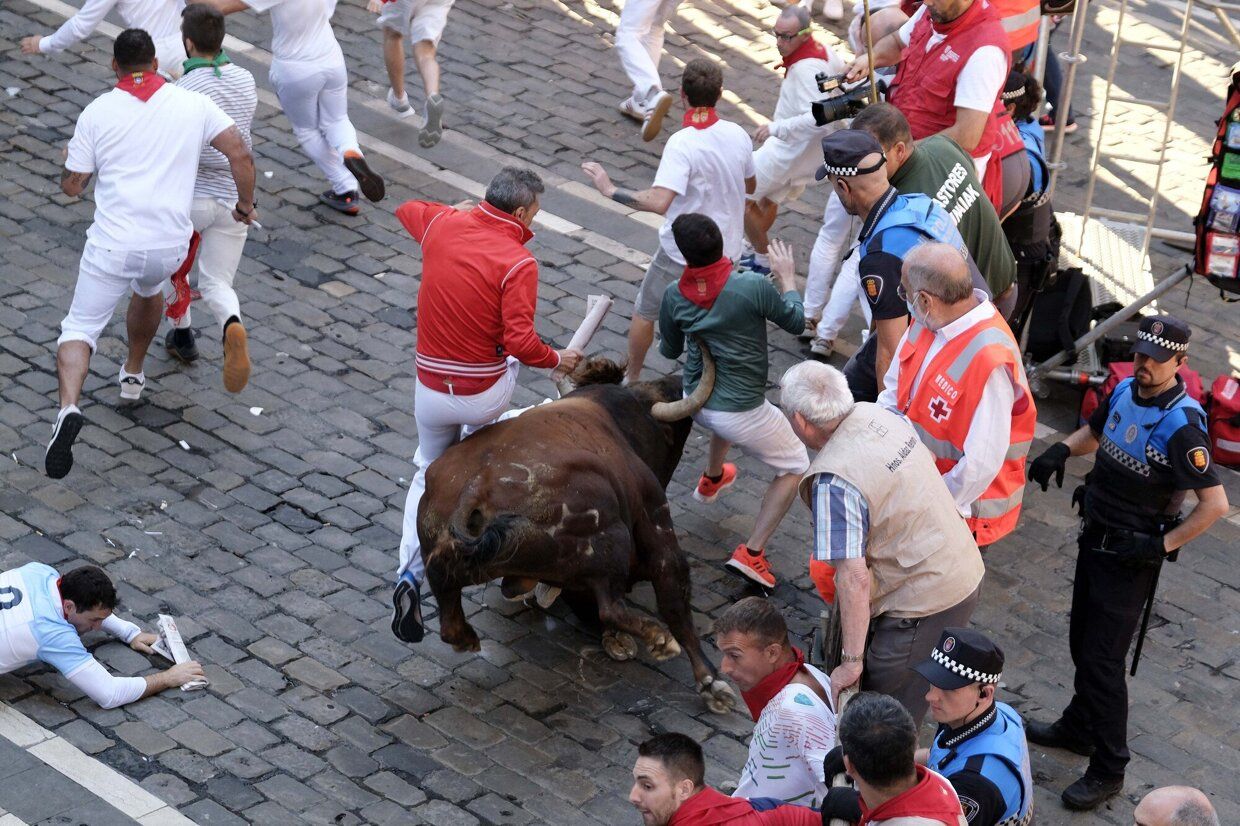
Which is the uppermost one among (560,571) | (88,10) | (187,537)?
(88,10)

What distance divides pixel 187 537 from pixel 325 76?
13.8ft

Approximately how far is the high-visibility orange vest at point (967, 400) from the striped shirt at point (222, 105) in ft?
14.5

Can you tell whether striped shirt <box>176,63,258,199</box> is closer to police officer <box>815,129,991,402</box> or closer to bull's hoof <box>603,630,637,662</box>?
bull's hoof <box>603,630,637,662</box>

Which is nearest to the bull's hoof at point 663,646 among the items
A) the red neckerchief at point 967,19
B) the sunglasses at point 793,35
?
the red neckerchief at point 967,19

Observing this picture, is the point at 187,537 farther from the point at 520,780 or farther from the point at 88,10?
the point at 88,10

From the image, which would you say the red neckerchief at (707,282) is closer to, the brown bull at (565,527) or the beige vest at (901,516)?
the brown bull at (565,527)

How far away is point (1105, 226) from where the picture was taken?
1105cm

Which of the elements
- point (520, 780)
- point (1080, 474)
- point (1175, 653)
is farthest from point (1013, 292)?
point (520, 780)

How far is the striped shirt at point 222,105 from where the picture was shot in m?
9.01

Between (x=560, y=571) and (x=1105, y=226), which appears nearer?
(x=560, y=571)

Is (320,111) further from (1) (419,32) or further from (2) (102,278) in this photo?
(2) (102,278)

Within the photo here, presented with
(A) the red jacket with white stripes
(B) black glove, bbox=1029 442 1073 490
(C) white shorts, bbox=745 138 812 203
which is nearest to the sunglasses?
(C) white shorts, bbox=745 138 812 203

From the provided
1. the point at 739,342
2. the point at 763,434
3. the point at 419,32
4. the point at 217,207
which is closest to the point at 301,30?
the point at 419,32

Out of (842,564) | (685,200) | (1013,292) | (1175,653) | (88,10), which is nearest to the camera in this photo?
(842,564)
